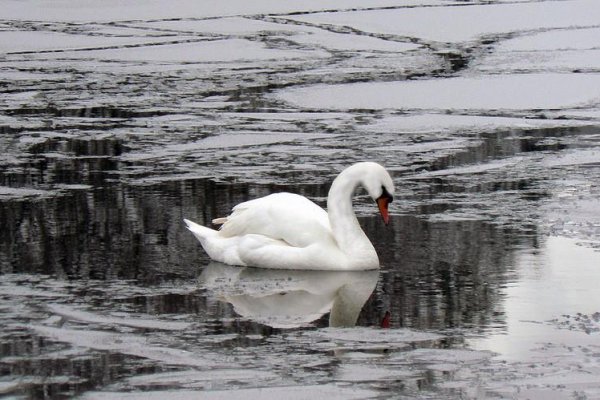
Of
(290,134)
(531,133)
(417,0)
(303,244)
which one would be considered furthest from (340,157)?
(417,0)

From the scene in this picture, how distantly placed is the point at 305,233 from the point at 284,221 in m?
0.13

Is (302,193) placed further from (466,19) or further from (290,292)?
(466,19)

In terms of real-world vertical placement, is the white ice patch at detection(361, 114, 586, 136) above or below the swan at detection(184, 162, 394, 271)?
above

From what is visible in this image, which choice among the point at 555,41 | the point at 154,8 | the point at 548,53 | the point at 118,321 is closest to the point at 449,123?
the point at 548,53

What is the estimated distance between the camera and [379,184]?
7535 millimetres

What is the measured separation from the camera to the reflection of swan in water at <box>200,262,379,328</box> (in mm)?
6465

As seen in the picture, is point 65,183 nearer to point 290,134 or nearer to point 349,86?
point 290,134

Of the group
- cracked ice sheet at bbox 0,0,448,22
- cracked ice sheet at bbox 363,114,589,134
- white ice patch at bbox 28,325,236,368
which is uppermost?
cracked ice sheet at bbox 0,0,448,22

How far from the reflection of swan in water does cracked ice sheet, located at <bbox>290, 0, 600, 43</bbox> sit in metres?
8.87

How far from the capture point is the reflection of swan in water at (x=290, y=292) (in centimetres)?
646

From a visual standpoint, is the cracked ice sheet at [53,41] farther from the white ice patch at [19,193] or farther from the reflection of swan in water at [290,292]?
the reflection of swan in water at [290,292]

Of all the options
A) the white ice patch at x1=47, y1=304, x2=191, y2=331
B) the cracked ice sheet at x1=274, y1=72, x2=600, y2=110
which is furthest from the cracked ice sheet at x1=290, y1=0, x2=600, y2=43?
the white ice patch at x1=47, y1=304, x2=191, y2=331

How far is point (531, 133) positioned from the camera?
1120cm

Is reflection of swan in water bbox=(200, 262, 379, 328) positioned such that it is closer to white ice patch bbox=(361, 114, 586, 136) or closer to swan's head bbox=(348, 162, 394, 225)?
swan's head bbox=(348, 162, 394, 225)
